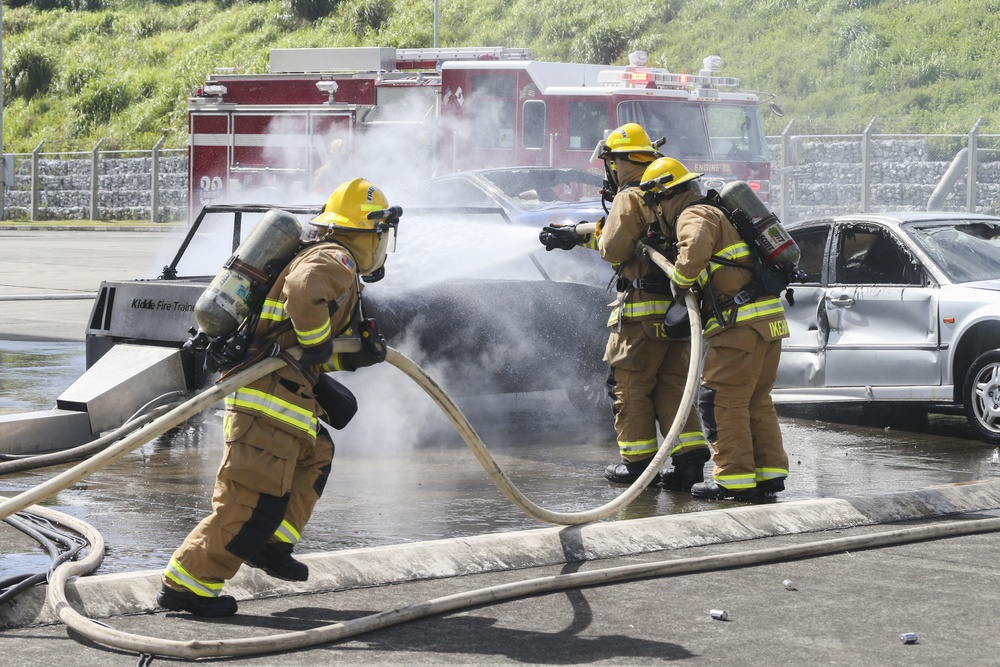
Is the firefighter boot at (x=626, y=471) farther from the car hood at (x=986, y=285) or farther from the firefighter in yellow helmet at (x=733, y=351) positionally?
the car hood at (x=986, y=285)

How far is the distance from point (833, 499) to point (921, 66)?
22946mm

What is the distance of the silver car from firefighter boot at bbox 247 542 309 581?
4.86 m

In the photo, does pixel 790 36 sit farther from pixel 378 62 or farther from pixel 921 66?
pixel 378 62

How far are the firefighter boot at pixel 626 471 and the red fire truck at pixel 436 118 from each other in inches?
287

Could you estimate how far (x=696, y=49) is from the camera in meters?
30.9

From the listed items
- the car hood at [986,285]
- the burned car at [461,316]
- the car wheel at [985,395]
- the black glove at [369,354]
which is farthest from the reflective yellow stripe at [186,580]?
the car hood at [986,285]

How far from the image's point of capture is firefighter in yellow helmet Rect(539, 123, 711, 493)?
6918 mm

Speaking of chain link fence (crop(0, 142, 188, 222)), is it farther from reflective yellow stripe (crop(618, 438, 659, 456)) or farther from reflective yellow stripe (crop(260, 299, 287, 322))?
reflective yellow stripe (crop(260, 299, 287, 322))

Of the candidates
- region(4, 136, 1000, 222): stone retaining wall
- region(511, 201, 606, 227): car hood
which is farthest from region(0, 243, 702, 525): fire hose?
region(4, 136, 1000, 222): stone retaining wall

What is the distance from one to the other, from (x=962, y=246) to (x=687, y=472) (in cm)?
294

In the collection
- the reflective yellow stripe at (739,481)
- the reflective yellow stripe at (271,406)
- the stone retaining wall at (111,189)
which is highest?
the reflective yellow stripe at (271,406)

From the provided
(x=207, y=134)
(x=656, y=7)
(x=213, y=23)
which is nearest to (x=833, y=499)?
(x=207, y=134)

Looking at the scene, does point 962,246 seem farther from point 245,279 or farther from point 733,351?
point 245,279

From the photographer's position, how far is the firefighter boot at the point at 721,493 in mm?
6684
